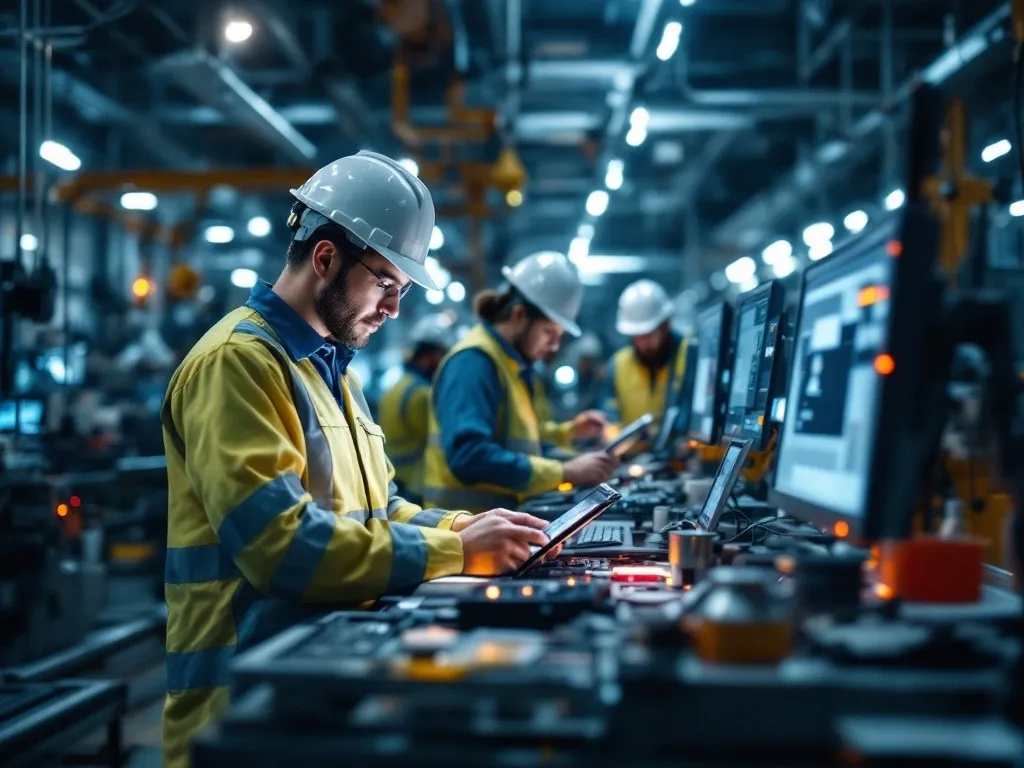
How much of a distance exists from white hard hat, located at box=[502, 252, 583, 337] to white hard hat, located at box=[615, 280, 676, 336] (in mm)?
1878

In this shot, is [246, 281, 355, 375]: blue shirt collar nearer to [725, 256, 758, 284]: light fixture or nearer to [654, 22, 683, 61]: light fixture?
[654, 22, 683, 61]: light fixture

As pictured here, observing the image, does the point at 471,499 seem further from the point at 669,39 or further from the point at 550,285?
the point at 669,39

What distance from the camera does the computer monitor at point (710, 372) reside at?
10.7 ft

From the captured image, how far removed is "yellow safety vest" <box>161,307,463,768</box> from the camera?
69.4 inches

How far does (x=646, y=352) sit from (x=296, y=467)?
173 inches

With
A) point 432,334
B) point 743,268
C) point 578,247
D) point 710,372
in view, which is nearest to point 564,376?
point 578,247

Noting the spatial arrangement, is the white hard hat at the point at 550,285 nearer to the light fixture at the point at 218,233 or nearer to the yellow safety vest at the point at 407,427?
the yellow safety vest at the point at 407,427

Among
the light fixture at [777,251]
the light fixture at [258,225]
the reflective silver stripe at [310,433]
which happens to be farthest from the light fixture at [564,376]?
the reflective silver stripe at [310,433]

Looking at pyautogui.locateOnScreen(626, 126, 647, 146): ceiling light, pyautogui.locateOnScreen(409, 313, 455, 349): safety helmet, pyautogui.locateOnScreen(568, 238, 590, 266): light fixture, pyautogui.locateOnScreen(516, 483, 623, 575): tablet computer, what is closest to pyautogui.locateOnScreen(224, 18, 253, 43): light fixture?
pyautogui.locateOnScreen(409, 313, 455, 349): safety helmet

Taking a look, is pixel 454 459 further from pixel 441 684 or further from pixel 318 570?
pixel 441 684

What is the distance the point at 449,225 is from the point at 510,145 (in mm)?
6396

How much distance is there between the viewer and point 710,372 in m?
3.55

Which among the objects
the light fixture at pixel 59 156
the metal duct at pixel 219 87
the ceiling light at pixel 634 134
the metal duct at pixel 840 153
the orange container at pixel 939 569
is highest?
the metal duct at pixel 840 153

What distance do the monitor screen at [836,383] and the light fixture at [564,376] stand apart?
42.0ft
